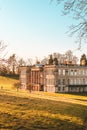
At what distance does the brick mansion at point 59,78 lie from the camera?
104688 mm

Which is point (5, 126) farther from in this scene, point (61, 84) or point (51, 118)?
point (61, 84)

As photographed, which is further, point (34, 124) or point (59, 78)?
point (59, 78)

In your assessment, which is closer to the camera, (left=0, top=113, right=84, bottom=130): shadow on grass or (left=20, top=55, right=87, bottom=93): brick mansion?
(left=0, top=113, right=84, bottom=130): shadow on grass

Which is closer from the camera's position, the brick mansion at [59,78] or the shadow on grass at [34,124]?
the shadow on grass at [34,124]

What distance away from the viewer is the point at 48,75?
108 metres

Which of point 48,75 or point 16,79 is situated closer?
point 48,75

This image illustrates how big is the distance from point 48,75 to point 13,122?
8453 cm

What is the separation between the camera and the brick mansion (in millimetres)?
104688

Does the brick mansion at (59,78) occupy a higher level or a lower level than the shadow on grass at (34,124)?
higher

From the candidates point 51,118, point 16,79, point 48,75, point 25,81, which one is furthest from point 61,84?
point 51,118

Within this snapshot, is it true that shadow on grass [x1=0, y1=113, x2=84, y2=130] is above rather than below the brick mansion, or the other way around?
below

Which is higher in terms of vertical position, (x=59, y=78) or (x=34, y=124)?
(x=59, y=78)

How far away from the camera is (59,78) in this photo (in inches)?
4134

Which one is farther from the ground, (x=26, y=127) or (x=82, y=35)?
(x=82, y=35)
